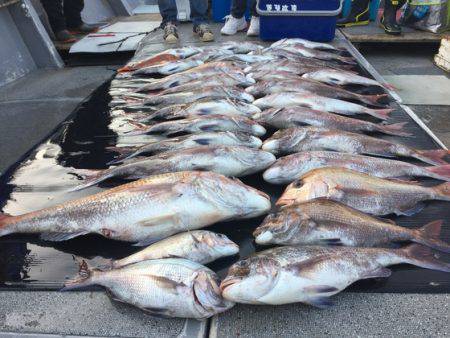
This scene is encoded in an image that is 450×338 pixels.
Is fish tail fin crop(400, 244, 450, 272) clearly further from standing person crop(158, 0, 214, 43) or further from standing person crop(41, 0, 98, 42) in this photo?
standing person crop(41, 0, 98, 42)

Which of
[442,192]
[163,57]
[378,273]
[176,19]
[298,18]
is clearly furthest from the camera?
[176,19]

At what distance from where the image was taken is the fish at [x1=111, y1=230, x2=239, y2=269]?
1913mm

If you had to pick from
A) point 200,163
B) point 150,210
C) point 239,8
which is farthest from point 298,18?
point 150,210

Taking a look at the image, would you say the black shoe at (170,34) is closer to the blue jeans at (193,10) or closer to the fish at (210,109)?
the blue jeans at (193,10)

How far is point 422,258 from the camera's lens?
1.93m

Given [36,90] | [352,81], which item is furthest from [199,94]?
[36,90]

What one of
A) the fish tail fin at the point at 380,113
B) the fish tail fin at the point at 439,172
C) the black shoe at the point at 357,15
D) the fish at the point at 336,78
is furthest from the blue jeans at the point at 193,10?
the fish tail fin at the point at 439,172

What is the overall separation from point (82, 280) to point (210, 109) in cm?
202

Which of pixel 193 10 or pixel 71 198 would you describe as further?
pixel 193 10

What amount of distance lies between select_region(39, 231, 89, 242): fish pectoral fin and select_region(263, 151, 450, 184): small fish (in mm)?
1298

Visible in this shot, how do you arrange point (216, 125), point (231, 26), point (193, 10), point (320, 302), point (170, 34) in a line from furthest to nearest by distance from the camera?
point (193, 10)
point (231, 26)
point (170, 34)
point (216, 125)
point (320, 302)

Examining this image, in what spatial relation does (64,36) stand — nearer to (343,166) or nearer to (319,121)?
(319,121)

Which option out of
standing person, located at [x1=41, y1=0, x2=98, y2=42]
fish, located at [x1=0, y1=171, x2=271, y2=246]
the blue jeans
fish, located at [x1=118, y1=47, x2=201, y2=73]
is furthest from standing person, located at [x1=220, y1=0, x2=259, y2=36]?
fish, located at [x1=0, y1=171, x2=271, y2=246]

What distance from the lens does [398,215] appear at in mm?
2289
